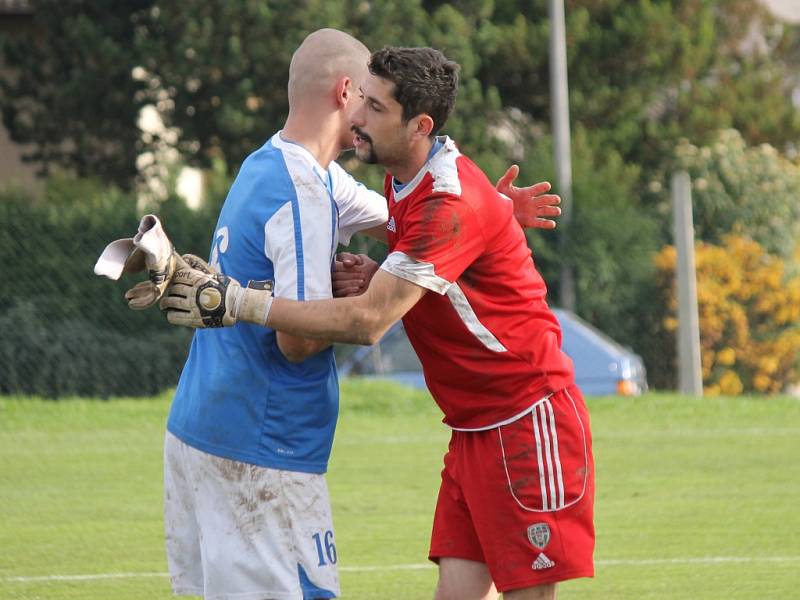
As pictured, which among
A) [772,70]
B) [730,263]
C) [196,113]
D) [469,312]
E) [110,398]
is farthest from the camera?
[772,70]

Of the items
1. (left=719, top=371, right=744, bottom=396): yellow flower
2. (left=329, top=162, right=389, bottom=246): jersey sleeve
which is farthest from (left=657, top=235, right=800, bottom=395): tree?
(left=329, top=162, right=389, bottom=246): jersey sleeve

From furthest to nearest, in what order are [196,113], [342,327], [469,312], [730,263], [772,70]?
[772,70], [196,113], [730,263], [469,312], [342,327]

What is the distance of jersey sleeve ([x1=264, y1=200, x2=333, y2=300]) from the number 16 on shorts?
745mm

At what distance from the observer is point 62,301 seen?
61.4 ft

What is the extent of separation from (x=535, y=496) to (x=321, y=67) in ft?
4.99

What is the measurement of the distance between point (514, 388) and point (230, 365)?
0.91 metres

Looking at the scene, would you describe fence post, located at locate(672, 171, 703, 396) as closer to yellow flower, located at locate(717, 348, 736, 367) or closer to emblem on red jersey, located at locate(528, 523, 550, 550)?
yellow flower, located at locate(717, 348, 736, 367)

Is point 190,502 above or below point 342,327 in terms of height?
below

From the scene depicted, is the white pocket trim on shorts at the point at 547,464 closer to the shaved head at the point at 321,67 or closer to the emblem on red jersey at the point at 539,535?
the emblem on red jersey at the point at 539,535

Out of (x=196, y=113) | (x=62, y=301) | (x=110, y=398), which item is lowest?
(x=110, y=398)

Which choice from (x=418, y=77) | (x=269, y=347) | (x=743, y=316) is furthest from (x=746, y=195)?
(x=269, y=347)

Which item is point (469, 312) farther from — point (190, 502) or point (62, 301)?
point (62, 301)

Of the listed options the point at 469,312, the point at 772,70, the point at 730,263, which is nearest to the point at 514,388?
the point at 469,312

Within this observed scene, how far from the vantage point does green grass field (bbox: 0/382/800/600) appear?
803cm
